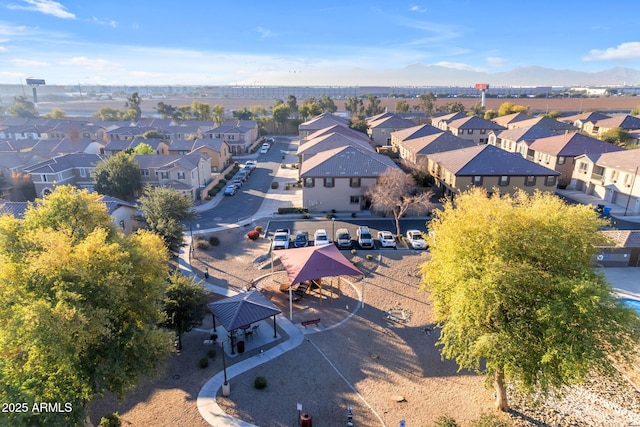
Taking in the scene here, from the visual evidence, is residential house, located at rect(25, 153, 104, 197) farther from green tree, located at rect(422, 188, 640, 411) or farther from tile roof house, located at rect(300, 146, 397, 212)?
green tree, located at rect(422, 188, 640, 411)

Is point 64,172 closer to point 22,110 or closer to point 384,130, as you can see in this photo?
point 384,130

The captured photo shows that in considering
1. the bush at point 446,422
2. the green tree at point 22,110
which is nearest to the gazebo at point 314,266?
the bush at point 446,422

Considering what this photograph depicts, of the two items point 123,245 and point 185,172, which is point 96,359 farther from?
point 185,172

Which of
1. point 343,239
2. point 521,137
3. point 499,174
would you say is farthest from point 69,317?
point 521,137

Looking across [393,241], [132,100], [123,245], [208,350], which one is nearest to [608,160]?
[393,241]

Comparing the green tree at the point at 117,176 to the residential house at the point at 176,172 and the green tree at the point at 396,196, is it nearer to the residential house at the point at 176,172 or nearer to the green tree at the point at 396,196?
the residential house at the point at 176,172
